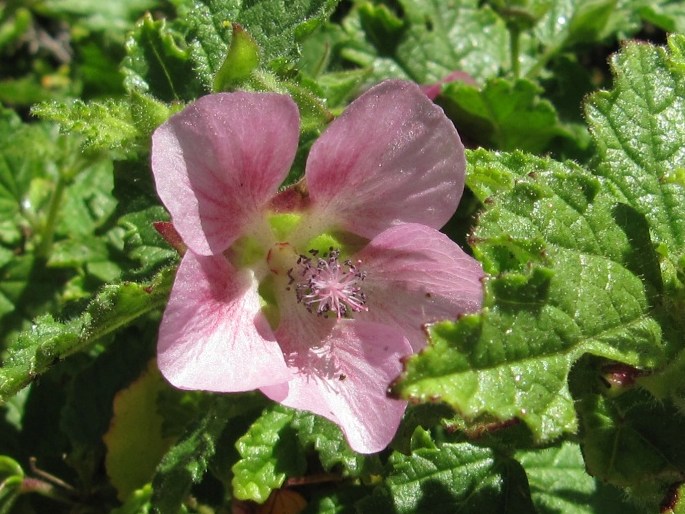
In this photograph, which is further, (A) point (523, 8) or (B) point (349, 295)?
(A) point (523, 8)

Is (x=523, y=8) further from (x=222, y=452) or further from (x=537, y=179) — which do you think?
(x=222, y=452)

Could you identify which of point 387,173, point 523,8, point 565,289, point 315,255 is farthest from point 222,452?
point 523,8

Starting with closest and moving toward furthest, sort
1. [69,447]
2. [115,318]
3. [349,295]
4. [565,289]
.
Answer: [565,289] < [115,318] < [349,295] < [69,447]

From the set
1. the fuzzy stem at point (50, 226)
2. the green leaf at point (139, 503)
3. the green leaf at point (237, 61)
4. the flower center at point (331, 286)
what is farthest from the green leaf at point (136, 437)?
the green leaf at point (237, 61)

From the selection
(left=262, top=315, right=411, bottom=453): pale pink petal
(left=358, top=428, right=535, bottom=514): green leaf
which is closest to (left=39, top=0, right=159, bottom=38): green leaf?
(left=262, top=315, right=411, bottom=453): pale pink petal

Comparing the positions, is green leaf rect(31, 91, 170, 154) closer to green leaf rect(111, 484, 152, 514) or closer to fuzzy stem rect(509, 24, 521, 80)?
green leaf rect(111, 484, 152, 514)

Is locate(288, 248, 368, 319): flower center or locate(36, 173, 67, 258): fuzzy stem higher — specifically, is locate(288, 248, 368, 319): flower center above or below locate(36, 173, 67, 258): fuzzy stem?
above

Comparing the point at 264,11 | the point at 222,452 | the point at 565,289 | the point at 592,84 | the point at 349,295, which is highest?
the point at 264,11
